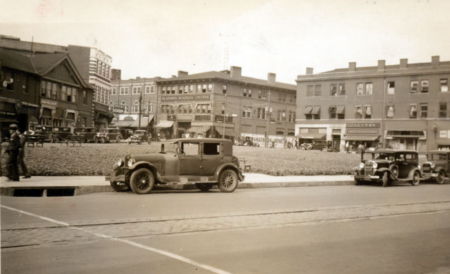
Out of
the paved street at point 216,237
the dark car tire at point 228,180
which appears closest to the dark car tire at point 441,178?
the paved street at point 216,237

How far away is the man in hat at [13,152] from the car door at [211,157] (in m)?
5.47

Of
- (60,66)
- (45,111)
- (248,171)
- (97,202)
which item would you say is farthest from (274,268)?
(248,171)

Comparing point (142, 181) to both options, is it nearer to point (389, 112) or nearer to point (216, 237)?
point (216, 237)

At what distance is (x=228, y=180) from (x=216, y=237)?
6808mm

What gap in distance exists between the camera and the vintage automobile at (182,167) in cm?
1169

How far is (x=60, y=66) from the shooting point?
13.8 m

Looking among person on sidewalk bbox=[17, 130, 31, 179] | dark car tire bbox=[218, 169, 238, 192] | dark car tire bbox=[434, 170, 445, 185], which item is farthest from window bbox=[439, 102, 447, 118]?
person on sidewalk bbox=[17, 130, 31, 179]

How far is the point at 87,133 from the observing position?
14344 millimetres

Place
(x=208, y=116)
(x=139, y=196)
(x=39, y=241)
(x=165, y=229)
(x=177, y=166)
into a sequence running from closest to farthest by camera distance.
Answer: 1. (x=39, y=241)
2. (x=165, y=229)
3. (x=139, y=196)
4. (x=177, y=166)
5. (x=208, y=116)

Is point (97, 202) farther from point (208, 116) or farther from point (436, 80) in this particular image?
point (436, 80)

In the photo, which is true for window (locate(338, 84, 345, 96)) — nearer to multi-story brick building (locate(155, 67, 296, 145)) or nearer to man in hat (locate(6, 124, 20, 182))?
multi-story brick building (locate(155, 67, 296, 145))

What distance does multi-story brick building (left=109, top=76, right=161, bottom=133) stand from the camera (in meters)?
13.1

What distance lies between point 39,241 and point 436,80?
16346 millimetres

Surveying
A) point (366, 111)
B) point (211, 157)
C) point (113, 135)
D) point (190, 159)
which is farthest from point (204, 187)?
point (366, 111)
